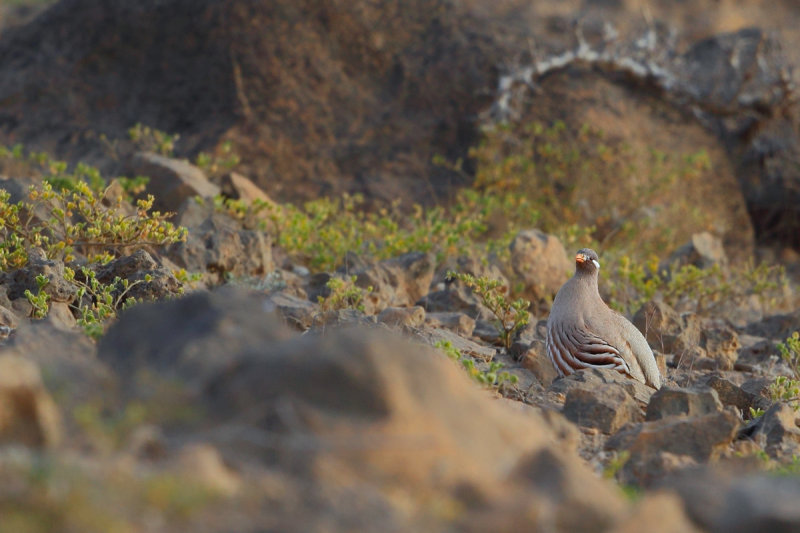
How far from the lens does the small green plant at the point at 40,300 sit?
16.0 feet

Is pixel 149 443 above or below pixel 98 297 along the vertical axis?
above

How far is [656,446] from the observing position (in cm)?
383

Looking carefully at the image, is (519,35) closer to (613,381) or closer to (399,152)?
(399,152)

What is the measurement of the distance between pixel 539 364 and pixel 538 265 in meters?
2.17

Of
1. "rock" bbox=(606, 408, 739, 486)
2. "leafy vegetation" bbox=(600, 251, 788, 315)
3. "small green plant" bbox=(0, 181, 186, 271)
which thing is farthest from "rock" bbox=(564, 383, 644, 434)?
"leafy vegetation" bbox=(600, 251, 788, 315)

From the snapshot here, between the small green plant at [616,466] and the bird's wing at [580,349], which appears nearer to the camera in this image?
the small green plant at [616,466]

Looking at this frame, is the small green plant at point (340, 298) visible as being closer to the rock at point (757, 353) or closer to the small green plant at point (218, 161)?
the rock at point (757, 353)

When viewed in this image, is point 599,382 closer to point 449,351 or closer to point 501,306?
point 449,351

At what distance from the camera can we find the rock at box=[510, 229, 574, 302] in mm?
7789

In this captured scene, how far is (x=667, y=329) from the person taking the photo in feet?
22.5

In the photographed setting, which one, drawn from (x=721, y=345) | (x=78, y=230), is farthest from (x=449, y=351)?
(x=721, y=345)

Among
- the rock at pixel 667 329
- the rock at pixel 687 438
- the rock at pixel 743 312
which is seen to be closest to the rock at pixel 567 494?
the rock at pixel 687 438

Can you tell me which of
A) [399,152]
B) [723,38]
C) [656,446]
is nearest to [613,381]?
[656,446]

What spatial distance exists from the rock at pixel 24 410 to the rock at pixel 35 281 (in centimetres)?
271
